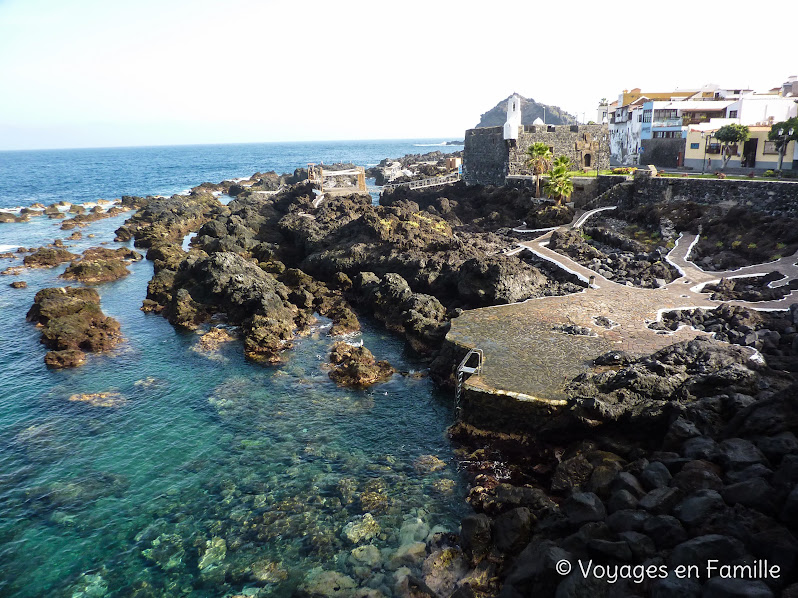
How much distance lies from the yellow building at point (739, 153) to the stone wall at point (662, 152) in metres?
4.61

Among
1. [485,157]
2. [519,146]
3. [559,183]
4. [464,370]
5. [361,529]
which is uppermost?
[519,146]

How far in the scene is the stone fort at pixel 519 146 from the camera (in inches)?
2243

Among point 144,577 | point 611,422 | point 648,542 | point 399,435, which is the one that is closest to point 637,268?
point 611,422

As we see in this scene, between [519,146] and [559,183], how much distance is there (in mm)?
11277

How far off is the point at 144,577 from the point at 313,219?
3948cm

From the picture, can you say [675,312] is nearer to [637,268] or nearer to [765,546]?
[637,268]

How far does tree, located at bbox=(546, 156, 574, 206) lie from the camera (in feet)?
154

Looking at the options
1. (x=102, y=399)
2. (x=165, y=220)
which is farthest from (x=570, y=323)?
(x=165, y=220)

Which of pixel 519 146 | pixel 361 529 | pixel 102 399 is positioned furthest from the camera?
pixel 519 146

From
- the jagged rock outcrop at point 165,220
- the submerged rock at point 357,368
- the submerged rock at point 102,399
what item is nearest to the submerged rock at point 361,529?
the submerged rock at point 357,368

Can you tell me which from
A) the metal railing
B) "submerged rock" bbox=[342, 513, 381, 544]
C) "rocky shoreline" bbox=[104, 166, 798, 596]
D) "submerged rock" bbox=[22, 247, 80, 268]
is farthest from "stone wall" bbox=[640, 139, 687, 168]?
"submerged rock" bbox=[22, 247, 80, 268]

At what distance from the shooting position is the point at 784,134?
40.5 m

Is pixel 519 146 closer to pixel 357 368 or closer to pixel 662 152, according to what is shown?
pixel 662 152

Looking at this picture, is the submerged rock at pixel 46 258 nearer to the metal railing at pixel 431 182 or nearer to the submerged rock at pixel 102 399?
the submerged rock at pixel 102 399
